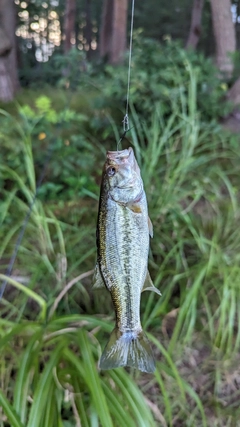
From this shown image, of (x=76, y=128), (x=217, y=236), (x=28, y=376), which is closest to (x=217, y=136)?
(x=217, y=236)

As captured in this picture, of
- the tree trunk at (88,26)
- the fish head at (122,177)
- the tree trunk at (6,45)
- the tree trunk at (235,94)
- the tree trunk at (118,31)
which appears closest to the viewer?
the fish head at (122,177)

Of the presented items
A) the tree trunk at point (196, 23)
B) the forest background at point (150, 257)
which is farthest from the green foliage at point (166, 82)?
the tree trunk at point (196, 23)

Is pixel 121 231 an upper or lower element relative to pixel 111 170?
lower

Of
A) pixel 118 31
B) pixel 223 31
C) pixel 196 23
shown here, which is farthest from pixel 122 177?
pixel 196 23

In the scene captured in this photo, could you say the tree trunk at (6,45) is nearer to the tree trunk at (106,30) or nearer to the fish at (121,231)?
the tree trunk at (106,30)

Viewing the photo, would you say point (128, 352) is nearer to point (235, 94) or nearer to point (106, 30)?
point (235, 94)

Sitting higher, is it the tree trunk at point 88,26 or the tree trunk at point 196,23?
the tree trunk at point 88,26
